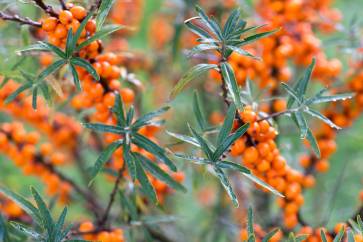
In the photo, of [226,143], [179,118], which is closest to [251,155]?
[226,143]

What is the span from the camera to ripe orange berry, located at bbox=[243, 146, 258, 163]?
109 centimetres

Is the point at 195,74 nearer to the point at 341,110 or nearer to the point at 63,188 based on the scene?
the point at 341,110

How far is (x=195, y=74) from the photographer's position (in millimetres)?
992

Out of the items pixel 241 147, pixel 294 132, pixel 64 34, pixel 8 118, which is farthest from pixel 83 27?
pixel 8 118

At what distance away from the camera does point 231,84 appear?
0.97 meters

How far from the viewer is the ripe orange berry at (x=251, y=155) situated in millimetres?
1087

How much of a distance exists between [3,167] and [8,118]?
247mm

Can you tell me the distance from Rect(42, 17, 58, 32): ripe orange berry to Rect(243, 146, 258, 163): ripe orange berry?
462mm

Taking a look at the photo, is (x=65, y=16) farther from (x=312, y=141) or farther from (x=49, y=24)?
(x=312, y=141)

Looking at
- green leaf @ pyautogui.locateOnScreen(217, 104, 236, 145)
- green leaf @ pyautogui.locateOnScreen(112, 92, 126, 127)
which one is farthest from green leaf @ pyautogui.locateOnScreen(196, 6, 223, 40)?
green leaf @ pyautogui.locateOnScreen(112, 92, 126, 127)

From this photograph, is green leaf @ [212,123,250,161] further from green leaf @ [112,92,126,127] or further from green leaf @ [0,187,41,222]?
green leaf @ [0,187,41,222]

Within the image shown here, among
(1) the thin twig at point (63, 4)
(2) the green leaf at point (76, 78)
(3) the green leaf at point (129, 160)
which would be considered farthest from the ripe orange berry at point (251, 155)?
(1) the thin twig at point (63, 4)

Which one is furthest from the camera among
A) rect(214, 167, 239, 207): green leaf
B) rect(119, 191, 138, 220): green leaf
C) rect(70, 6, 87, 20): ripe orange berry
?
rect(119, 191, 138, 220): green leaf

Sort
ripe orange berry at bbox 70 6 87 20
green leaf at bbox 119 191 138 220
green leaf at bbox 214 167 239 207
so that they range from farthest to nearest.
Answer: green leaf at bbox 119 191 138 220, ripe orange berry at bbox 70 6 87 20, green leaf at bbox 214 167 239 207
